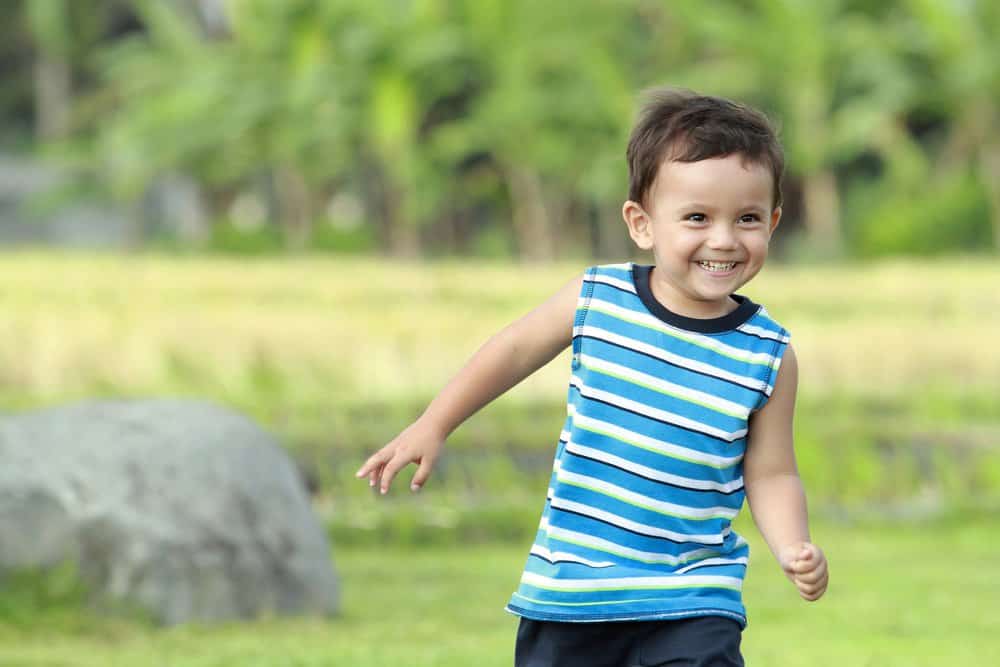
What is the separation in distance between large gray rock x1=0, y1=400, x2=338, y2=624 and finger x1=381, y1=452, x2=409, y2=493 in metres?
3.48

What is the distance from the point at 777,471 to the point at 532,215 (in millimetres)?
A: 34266

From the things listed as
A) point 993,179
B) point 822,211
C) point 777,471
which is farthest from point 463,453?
point 822,211

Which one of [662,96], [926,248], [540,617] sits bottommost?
[926,248]

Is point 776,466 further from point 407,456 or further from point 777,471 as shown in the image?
point 407,456

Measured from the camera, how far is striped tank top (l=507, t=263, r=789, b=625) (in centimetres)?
336

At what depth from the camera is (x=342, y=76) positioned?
3738 centimetres

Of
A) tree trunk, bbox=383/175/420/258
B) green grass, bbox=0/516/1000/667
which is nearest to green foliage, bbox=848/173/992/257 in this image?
tree trunk, bbox=383/175/420/258

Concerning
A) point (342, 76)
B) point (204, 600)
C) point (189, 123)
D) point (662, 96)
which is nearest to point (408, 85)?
point (342, 76)

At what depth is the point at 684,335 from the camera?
3434 millimetres

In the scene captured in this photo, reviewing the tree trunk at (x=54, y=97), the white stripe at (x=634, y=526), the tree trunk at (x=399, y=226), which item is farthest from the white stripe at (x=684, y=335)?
the tree trunk at (x=54, y=97)

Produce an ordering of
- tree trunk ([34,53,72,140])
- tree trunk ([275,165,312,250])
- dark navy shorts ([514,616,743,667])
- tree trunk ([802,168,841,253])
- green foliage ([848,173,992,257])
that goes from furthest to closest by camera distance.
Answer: tree trunk ([34,53,72,140]), tree trunk ([275,165,312,250]), tree trunk ([802,168,841,253]), green foliage ([848,173,992,257]), dark navy shorts ([514,616,743,667])

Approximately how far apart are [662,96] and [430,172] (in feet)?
113

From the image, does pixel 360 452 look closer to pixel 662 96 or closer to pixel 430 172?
pixel 662 96

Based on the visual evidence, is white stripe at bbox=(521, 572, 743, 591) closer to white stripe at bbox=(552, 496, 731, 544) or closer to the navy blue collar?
white stripe at bbox=(552, 496, 731, 544)
